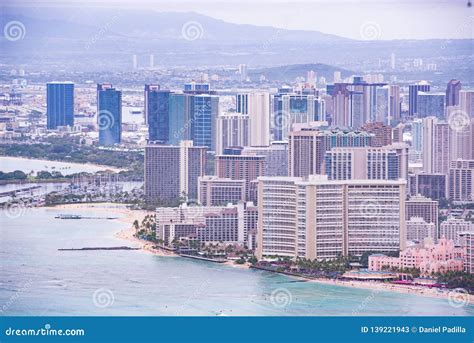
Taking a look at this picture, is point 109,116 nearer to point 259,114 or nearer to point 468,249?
point 259,114

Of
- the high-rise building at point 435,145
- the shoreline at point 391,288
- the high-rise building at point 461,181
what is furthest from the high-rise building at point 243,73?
the shoreline at point 391,288

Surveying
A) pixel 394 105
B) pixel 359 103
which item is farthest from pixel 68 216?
pixel 394 105

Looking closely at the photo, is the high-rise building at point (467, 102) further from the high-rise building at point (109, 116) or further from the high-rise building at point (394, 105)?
the high-rise building at point (109, 116)

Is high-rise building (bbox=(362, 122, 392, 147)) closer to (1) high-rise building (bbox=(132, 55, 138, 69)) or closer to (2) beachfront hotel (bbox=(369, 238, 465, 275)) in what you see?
(1) high-rise building (bbox=(132, 55, 138, 69))

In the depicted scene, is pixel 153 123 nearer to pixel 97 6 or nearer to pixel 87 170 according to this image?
pixel 87 170

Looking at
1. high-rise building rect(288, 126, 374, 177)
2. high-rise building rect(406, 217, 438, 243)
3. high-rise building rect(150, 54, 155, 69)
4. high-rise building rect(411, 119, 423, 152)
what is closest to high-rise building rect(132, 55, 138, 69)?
high-rise building rect(150, 54, 155, 69)

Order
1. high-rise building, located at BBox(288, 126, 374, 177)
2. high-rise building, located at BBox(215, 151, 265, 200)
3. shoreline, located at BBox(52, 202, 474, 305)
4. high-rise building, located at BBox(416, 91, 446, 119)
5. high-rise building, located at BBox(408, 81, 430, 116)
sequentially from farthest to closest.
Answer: high-rise building, located at BBox(416, 91, 446, 119) → high-rise building, located at BBox(408, 81, 430, 116) → high-rise building, located at BBox(215, 151, 265, 200) → high-rise building, located at BBox(288, 126, 374, 177) → shoreline, located at BBox(52, 202, 474, 305)

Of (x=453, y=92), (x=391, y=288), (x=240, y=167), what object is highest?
(x=453, y=92)
